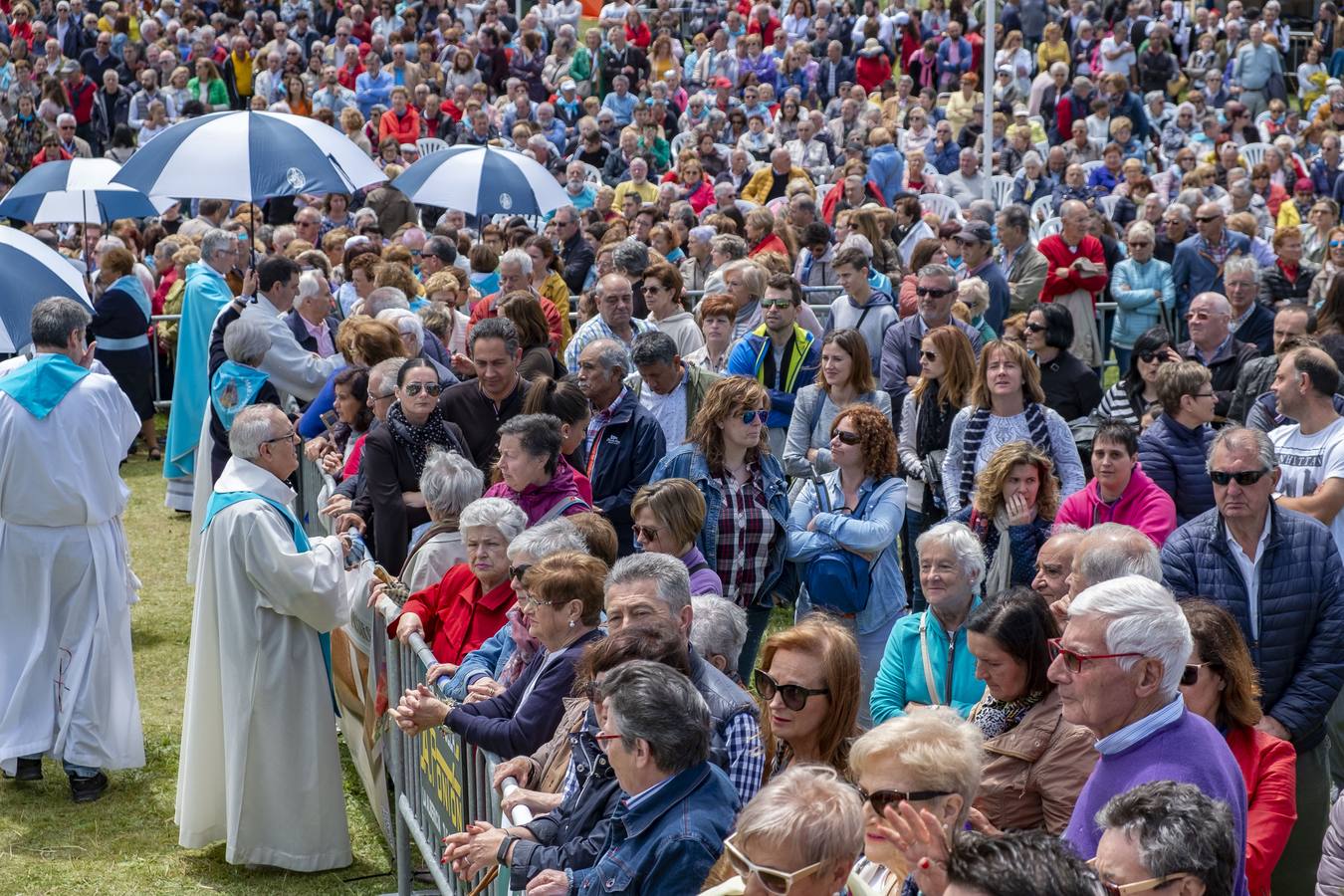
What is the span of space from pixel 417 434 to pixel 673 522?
1736 mm

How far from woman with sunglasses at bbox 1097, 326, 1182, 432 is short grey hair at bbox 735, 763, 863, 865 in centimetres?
546

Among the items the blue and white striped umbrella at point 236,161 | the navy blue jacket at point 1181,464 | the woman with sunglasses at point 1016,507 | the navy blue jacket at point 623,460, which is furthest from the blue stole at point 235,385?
the navy blue jacket at point 1181,464

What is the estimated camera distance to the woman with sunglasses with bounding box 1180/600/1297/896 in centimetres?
465

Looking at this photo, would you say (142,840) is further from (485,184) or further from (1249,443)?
(485,184)

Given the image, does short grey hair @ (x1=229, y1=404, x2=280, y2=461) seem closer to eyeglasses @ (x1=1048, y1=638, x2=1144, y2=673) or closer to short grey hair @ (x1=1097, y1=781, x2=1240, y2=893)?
eyeglasses @ (x1=1048, y1=638, x2=1144, y2=673)

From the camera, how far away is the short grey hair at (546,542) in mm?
5344

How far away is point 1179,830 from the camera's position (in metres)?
3.33

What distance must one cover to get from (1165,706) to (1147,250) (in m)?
10.9

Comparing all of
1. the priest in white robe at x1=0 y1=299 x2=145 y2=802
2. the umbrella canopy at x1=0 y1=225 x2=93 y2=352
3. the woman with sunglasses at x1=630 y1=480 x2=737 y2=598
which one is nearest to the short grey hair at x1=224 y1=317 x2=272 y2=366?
the umbrella canopy at x1=0 y1=225 x2=93 y2=352

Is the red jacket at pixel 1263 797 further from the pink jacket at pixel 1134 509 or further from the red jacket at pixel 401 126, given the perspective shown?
the red jacket at pixel 401 126

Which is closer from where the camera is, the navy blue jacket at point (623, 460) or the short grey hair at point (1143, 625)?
the short grey hair at point (1143, 625)

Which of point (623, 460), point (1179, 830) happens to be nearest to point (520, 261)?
point (623, 460)

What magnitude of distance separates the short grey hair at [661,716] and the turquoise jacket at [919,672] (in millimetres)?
1690

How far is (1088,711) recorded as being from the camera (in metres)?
4.04
